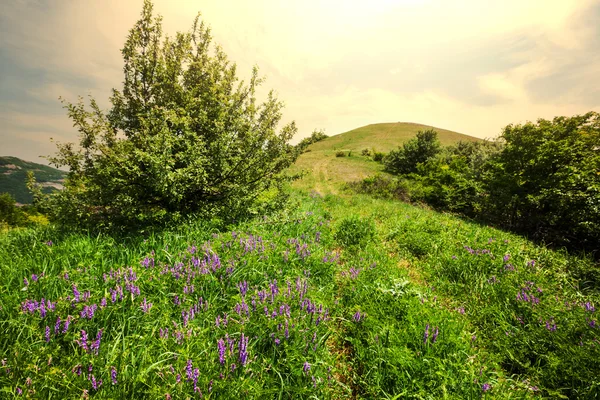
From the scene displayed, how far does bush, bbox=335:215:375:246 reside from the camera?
6.88 meters

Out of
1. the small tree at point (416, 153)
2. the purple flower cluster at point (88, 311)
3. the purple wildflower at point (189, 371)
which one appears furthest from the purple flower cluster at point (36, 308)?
the small tree at point (416, 153)

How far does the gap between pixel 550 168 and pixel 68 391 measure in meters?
17.2

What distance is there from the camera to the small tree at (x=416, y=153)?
29516mm

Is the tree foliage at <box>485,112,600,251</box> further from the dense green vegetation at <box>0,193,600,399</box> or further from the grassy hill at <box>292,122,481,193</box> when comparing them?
the grassy hill at <box>292,122,481,193</box>

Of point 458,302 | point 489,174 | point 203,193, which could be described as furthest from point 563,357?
point 489,174

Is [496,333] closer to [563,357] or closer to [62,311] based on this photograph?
[563,357]

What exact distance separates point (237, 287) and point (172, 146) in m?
3.77

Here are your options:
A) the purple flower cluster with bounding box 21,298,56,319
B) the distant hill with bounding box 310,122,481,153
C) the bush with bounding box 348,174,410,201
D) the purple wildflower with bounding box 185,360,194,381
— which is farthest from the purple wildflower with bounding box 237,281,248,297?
the distant hill with bounding box 310,122,481,153

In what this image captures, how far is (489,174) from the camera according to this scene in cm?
1390

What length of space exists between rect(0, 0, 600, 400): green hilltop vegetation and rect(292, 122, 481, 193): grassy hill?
4.30 metres

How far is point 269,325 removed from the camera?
2.71m

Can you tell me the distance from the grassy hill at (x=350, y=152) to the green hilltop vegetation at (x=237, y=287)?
14.1ft

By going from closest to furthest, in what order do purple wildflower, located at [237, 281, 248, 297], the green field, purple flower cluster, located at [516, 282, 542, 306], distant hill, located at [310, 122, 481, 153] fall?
the green field → purple wildflower, located at [237, 281, 248, 297] → purple flower cluster, located at [516, 282, 542, 306] → distant hill, located at [310, 122, 481, 153]

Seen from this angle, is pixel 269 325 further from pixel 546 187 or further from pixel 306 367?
pixel 546 187
